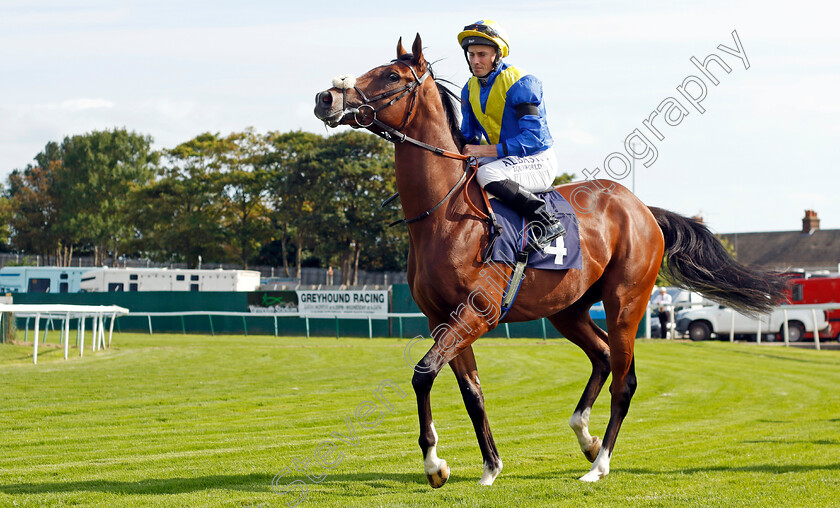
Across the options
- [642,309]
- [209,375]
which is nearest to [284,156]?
[209,375]

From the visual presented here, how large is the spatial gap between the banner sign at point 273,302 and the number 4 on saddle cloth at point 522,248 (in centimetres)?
2326

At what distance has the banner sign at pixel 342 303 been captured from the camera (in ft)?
85.7

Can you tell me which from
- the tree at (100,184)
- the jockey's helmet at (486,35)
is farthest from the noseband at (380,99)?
the tree at (100,184)

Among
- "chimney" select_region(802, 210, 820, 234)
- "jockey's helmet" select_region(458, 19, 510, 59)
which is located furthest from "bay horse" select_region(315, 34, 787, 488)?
"chimney" select_region(802, 210, 820, 234)

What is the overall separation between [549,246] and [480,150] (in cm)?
75

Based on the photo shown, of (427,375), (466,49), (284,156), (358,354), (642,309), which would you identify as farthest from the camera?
(284,156)

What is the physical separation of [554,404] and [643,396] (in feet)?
5.78

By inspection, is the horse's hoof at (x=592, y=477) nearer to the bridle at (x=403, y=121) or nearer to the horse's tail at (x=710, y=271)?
the bridle at (x=403, y=121)

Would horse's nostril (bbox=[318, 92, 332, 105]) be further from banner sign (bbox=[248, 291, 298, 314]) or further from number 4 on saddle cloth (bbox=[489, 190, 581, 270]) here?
banner sign (bbox=[248, 291, 298, 314])

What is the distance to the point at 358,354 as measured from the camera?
18.0 meters

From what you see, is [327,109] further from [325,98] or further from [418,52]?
[418,52]

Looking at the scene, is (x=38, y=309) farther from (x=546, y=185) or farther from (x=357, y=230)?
(x=357, y=230)

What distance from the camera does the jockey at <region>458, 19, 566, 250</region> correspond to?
4832 millimetres

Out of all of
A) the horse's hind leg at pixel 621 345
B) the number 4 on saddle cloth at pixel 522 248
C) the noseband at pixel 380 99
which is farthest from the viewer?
the horse's hind leg at pixel 621 345
